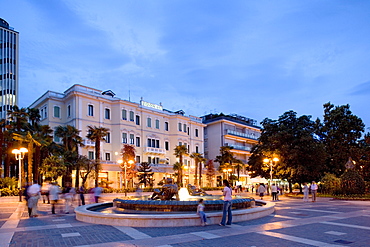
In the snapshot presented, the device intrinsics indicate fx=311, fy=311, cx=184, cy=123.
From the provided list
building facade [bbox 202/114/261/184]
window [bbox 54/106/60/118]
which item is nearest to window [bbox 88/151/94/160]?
window [bbox 54/106/60/118]

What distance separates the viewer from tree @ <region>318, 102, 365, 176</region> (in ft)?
122

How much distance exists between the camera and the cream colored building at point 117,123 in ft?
147

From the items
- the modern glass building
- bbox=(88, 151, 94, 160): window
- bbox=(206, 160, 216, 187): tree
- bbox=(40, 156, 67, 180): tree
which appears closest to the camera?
bbox=(40, 156, 67, 180): tree

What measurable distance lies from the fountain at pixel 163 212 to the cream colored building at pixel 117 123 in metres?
28.4

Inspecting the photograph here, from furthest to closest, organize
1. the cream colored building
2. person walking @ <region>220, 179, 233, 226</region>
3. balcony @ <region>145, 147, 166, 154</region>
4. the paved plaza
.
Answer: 1. balcony @ <region>145, 147, 166, 154</region>
2. the cream colored building
3. person walking @ <region>220, 179, 233, 226</region>
4. the paved plaza

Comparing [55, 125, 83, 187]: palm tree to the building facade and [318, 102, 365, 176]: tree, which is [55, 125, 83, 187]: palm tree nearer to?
[318, 102, 365, 176]: tree

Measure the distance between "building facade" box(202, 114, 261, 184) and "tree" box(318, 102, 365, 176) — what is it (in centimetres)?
2833

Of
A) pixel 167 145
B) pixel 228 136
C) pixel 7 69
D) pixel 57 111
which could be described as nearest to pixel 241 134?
pixel 228 136

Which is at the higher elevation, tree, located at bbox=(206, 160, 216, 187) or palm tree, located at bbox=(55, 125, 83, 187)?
palm tree, located at bbox=(55, 125, 83, 187)

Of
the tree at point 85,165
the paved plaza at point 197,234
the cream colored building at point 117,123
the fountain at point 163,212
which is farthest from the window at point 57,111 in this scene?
the paved plaza at point 197,234

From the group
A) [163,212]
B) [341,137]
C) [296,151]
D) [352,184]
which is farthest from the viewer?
[341,137]

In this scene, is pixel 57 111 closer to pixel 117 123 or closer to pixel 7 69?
pixel 117 123

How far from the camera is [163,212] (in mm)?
13672

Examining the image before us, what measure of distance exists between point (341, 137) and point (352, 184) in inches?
464
